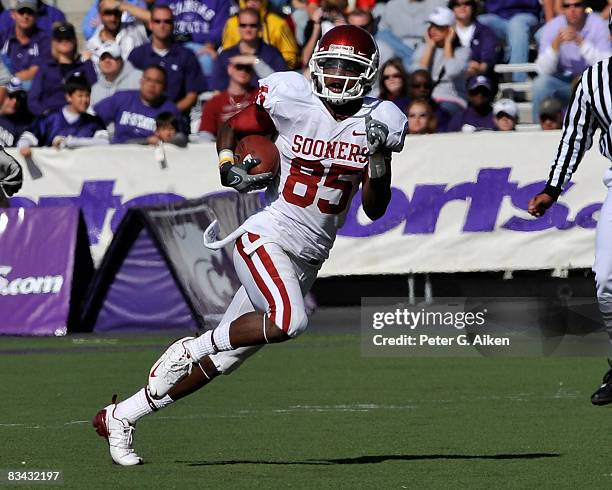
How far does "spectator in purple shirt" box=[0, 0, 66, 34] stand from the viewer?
1653cm

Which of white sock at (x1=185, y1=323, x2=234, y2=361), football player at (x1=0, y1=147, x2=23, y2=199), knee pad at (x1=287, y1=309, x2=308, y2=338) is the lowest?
white sock at (x1=185, y1=323, x2=234, y2=361)

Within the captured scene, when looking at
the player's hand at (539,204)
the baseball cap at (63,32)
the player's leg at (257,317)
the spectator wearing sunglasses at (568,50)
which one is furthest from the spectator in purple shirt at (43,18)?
the player's leg at (257,317)

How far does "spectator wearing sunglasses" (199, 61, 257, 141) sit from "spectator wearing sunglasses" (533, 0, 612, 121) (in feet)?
8.32

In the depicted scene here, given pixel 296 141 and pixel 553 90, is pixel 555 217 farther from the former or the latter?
pixel 296 141

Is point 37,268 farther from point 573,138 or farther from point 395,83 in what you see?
point 573,138

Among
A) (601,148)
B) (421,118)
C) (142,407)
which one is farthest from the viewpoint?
(421,118)

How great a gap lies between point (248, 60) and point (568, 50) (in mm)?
2770

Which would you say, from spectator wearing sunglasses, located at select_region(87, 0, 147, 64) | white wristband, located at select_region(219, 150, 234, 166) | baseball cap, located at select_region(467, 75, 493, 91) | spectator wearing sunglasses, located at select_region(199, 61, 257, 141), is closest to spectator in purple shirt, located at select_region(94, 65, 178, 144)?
spectator wearing sunglasses, located at select_region(199, 61, 257, 141)

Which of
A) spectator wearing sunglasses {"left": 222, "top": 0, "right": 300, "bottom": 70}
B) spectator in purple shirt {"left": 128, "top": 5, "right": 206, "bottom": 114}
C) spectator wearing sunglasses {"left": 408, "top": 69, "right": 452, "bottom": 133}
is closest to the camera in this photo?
spectator wearing sunglasses {"left": 408, "top": 69, "right": 452, "bottom": 133}

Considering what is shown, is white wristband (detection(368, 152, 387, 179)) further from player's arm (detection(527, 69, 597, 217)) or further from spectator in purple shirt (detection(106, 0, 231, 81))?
spectator in purple shirt (detection(106, 0, 231, 81))

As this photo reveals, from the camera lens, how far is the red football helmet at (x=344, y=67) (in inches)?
251

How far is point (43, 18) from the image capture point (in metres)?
16.6

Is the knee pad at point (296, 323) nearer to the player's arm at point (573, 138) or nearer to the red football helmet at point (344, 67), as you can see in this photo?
the red football helmet at point (344, 67)

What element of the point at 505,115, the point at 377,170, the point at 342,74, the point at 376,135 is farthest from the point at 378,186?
the point at 505,115
